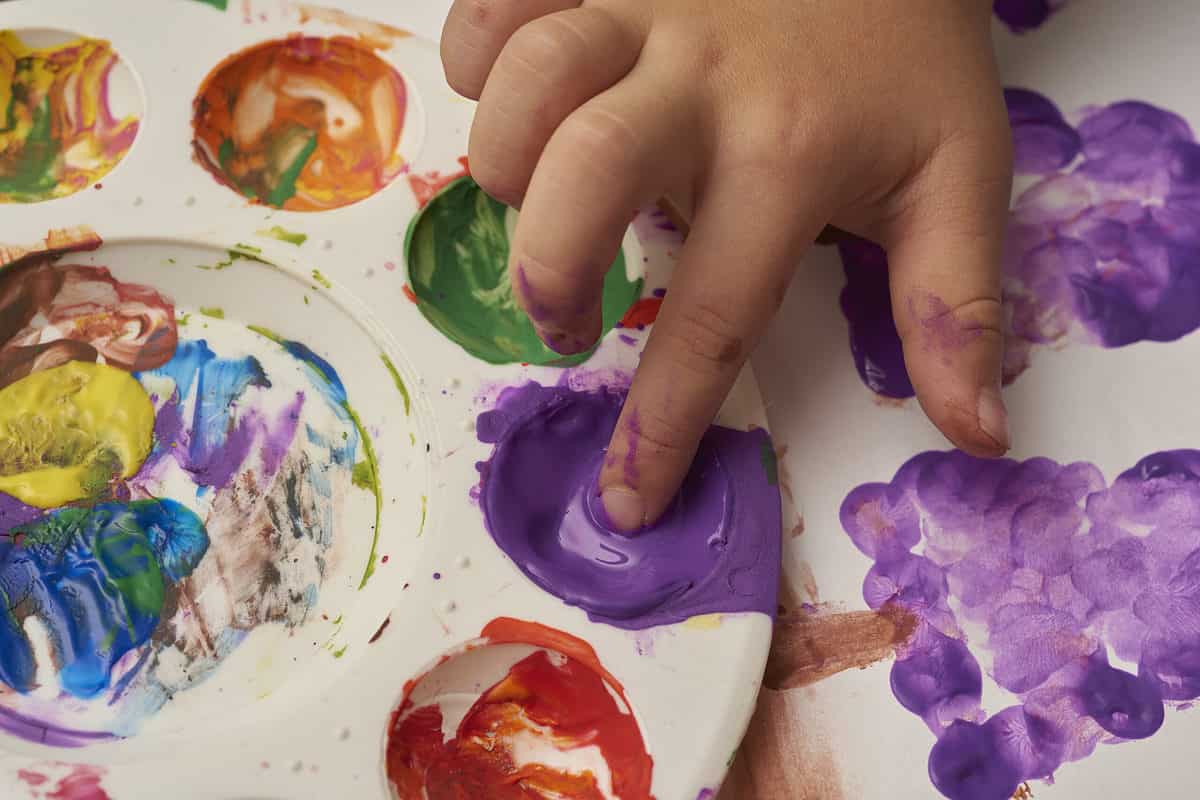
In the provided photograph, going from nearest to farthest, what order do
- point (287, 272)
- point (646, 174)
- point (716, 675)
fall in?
point (646, 174)
point (716, 675)
point (287, 272)

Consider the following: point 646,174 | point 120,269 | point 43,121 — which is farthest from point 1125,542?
point 43,121

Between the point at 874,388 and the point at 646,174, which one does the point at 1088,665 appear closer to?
the point at 874,388

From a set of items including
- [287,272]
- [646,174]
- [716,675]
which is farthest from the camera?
[287,272]

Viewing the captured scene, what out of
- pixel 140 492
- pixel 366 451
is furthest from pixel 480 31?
pixel 140 492

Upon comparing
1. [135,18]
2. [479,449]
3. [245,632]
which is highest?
[135,18]

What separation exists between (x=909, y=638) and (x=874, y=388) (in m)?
0.20

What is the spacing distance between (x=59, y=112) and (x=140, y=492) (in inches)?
14.1

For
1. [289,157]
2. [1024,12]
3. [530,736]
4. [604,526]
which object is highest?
Result: [1024,12]

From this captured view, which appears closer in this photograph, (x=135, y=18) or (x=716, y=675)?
(x=716, y=675)

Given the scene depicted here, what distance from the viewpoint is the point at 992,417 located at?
740 millimetres

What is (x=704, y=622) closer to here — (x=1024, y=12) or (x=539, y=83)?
(x=539, y=83)

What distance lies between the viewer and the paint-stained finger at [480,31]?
0.72 meters

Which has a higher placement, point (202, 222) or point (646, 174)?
point (646, 174)

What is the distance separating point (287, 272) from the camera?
86 cm
